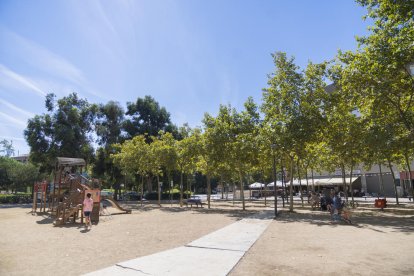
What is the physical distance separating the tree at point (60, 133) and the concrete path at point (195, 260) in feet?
110

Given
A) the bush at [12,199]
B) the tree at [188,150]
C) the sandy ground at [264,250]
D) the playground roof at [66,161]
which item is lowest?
the sandy ground at [264,250]

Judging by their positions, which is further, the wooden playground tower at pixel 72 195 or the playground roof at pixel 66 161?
the playground roof at pixel 66 161

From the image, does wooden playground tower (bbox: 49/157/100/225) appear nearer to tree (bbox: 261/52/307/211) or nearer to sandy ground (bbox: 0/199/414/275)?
sandy ground (bbox: 0/199/414/275)

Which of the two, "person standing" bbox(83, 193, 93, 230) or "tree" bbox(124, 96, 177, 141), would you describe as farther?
"tree" bbox(124, 96, 177, 141)

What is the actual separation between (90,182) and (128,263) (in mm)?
15804

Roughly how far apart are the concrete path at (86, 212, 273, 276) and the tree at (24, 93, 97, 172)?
33.5 meters

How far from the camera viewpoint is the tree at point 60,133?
126 feet

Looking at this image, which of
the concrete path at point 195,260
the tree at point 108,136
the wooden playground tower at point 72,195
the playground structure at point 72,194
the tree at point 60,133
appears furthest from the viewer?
the tree at point 108,136

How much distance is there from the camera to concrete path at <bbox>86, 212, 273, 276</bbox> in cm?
659

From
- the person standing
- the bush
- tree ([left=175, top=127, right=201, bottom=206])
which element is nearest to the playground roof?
the person standing

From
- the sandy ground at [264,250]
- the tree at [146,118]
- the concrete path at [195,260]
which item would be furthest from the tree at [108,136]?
the concrete path at [195,260]

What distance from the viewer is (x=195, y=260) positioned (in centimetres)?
755

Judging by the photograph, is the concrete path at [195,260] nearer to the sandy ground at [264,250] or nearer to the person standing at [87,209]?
the sandy ground at [264,250]

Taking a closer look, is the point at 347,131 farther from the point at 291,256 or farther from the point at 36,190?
the point at 36,190
